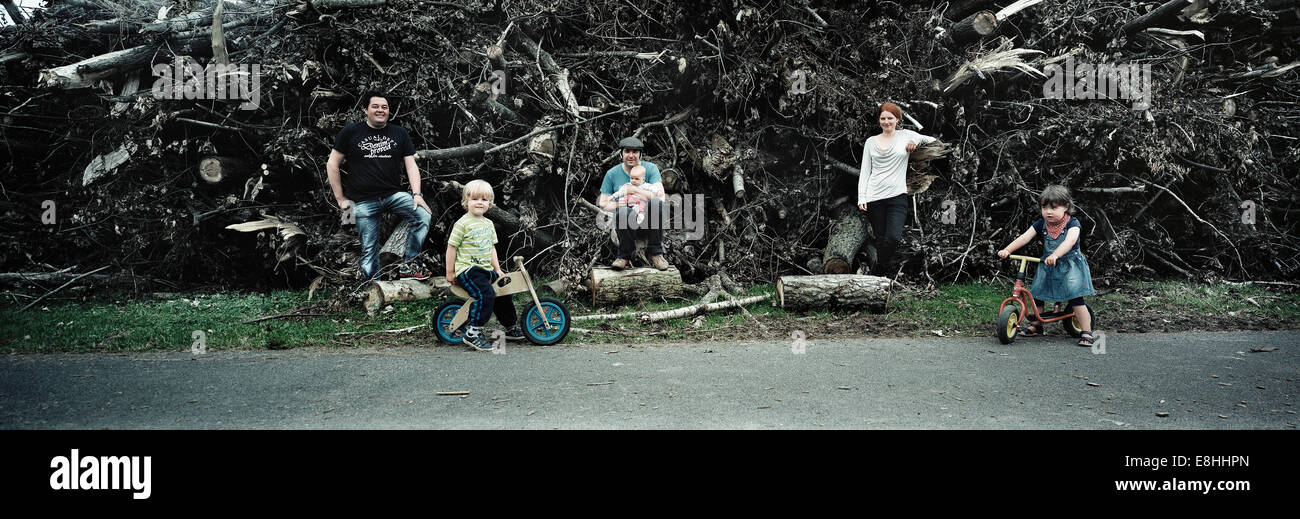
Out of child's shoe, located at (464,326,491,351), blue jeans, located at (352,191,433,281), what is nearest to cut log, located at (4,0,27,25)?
blue jeans, located at (352,191,433,281)

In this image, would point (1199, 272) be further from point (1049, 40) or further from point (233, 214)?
point (233, 214)

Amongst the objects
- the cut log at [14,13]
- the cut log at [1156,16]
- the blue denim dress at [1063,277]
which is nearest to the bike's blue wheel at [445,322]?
the blue denim dress at [1063,277]

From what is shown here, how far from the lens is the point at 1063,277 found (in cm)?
598

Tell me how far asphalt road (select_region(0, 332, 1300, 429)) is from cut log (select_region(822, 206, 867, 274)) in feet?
8.80

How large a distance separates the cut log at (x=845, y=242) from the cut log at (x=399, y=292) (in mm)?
4575

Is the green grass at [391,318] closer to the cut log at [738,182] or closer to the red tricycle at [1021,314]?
the red tricycle at [1021,314]

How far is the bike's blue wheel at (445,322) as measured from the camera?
5.89 meters

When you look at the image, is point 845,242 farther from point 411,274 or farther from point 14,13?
point 14,13

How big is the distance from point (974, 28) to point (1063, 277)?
4534 mm

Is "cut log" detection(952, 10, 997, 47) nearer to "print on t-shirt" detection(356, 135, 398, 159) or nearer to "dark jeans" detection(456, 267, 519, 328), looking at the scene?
"dark jeans" detection(456, 267, 519, 328)

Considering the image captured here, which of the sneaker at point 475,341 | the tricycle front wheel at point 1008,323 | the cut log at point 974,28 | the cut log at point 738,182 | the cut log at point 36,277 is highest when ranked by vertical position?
the cut log at point 974,28

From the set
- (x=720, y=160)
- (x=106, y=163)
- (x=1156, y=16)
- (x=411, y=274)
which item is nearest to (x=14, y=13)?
(x=106, y=163)

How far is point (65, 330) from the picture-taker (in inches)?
254

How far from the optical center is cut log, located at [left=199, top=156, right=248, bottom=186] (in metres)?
8.66
